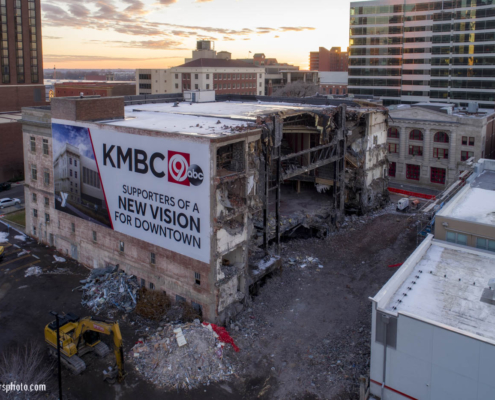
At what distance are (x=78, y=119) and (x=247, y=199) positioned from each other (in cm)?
1503

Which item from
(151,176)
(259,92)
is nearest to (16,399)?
(151,176)

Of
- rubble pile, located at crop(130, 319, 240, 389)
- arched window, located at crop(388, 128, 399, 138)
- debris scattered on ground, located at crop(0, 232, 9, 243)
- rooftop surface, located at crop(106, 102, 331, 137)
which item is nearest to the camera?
rubble pile, located at crop(130, 319, 240, 389)

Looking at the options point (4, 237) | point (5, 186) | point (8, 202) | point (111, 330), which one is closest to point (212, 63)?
point (5, 186)

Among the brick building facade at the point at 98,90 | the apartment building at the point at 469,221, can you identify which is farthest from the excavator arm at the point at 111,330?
the brick building facade at the point at 98,90

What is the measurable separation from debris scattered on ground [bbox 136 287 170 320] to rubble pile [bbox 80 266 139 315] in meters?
0.88

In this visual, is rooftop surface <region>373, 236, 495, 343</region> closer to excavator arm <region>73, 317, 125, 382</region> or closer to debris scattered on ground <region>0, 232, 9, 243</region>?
excavator arm <region>73, 317, 125, 382</region>

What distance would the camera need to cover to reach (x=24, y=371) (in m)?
23.1

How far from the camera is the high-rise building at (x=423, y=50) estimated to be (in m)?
86.6

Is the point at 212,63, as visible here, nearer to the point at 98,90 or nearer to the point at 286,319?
the point at 98,90

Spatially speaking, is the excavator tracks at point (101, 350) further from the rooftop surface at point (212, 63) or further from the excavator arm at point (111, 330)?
the rooftop surface at point (212, 63)

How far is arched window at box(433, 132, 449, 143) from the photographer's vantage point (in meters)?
60.4

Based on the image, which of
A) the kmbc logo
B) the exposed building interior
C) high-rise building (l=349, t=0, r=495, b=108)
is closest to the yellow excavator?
the exposed building interior

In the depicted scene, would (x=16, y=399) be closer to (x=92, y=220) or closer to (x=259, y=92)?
(x=92, y=220)

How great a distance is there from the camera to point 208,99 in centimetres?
5634
